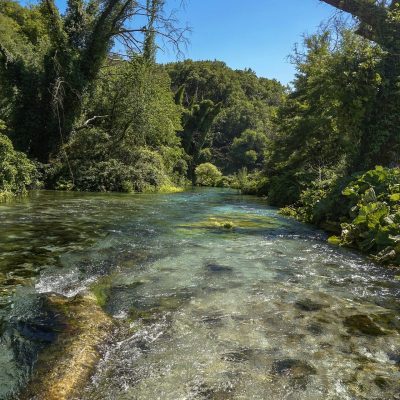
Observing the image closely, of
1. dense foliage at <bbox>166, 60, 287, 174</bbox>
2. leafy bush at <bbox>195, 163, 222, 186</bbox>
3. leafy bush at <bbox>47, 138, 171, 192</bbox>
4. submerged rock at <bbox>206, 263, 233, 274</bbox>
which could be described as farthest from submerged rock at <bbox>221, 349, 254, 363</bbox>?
dense foliage at <bbox>166, 60, 287, 174</bbox>

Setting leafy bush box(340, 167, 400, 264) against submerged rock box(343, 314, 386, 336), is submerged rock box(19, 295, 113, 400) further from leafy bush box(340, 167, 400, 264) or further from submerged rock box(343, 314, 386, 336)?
leafy bush box(340, 167, 400, 264)

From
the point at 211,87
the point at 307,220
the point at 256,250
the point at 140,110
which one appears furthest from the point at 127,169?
the point at 211,87

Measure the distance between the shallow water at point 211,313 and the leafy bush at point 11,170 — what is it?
243 inches

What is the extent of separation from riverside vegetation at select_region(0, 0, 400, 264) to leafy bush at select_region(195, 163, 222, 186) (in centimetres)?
1641

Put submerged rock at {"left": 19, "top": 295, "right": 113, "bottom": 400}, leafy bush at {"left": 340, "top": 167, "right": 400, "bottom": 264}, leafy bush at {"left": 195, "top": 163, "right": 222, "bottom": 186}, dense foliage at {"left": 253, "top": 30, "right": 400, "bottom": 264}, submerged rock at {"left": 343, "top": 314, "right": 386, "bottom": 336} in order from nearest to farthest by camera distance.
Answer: submerged rock at {"left": 19, "top": 295, "right": 113, "bottom": 400} < submerged rock at {"left": 343, "top": 314, "right": 386, "bottom": 336} < leafy bush at {"left": 340, "top": 167, "right": 400, "bottom": 264} < dense foliage at {"left": 253, "top": 30, "right": 400, "bottom": 264} < leafy bush at {"left": 195, "top": 163, "right": 222, "bottom": 186}

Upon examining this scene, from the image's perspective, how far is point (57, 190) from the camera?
18.1 meters

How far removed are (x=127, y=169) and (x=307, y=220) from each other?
11674 millimetres

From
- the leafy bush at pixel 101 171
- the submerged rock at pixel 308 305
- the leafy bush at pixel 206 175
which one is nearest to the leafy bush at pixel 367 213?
the submerged rock at pixel 308 305

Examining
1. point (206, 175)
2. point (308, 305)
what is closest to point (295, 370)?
point (308, 305)

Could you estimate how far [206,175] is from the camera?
1859 inches

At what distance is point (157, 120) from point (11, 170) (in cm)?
1193

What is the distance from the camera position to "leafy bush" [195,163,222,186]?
1826 inches

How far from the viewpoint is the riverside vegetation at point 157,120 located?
10.7 meters

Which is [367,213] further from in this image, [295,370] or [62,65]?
[62,65]
